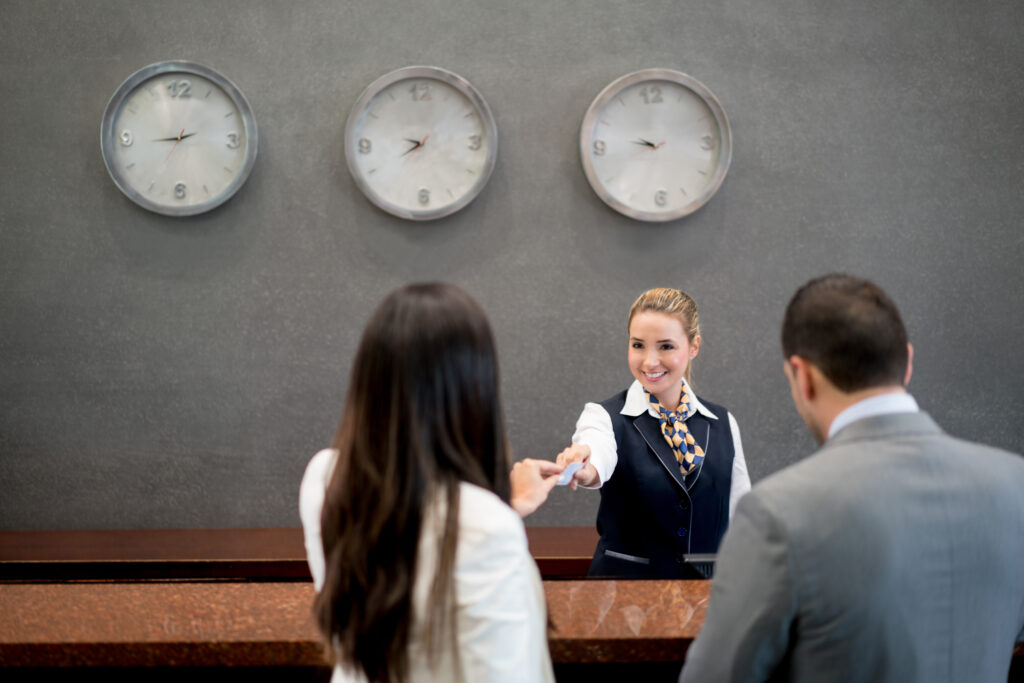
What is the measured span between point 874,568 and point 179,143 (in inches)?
113

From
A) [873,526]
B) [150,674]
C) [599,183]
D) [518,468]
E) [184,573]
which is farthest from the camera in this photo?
[599,183]

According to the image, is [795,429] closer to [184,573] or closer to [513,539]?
[184,573]

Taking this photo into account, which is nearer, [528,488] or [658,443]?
[528,488]

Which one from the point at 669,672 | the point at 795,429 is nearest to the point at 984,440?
the point at 795,429

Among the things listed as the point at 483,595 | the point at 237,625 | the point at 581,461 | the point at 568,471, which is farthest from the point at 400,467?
the point at 581,461

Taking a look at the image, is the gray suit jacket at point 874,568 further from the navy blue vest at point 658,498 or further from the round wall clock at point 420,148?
the round wall clock at point 420,148

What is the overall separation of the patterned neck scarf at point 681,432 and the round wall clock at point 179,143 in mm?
1843

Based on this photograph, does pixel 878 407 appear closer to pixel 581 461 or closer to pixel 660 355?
pixel 581 461

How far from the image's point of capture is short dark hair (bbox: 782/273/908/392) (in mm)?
1008

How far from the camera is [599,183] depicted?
9.95 ft

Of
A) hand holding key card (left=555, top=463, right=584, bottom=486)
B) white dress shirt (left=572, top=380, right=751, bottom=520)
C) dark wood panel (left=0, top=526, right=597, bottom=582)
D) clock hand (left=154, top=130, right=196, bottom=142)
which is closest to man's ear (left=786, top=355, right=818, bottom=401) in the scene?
hand holding key card (left=555, top=463, right=584, bottom=486)

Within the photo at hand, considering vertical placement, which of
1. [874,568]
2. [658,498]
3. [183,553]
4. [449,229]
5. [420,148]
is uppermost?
[420,148]

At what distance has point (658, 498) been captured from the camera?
6.59ft

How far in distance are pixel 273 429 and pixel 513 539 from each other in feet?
7.77
